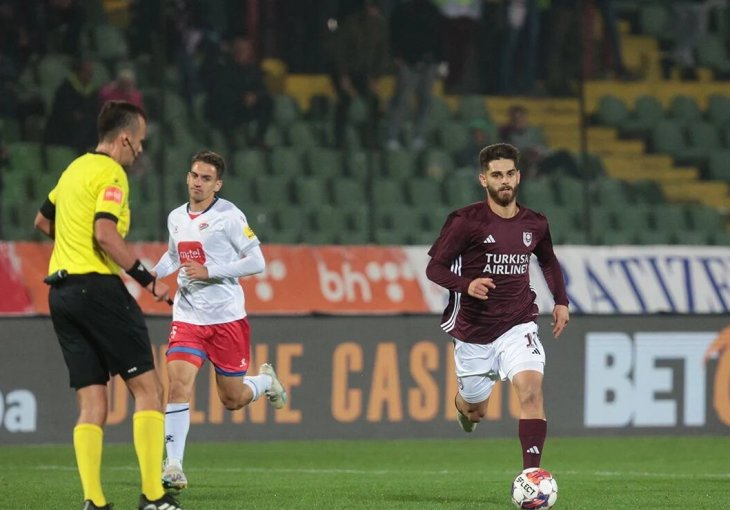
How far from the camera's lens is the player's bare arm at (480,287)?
28.0 feet

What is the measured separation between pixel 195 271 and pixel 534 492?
261cm

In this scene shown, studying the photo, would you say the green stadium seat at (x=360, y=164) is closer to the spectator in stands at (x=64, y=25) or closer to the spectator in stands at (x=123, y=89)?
the spectator in stands at (x=123, y=89)

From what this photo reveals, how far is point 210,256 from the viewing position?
10039 mm

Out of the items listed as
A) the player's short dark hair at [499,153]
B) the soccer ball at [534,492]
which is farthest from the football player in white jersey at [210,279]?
the soccer ball at [534,492]

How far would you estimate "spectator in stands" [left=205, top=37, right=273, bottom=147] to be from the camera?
1627cm

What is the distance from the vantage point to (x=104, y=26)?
15.7 metres

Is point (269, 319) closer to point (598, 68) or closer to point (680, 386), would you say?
point (680, 386)

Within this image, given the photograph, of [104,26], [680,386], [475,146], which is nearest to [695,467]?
[680,386]

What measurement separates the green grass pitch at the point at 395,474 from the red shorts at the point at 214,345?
2.55 ft

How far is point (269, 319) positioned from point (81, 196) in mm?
6774

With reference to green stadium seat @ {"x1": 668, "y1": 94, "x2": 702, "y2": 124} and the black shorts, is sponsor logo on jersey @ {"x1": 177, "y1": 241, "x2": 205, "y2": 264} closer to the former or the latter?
the black shorts

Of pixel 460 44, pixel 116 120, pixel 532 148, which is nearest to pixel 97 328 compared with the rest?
pixel 116 120

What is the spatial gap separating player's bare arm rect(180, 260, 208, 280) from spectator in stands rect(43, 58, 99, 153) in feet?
18.8

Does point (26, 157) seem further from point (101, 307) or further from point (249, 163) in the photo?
point (101, 307)
